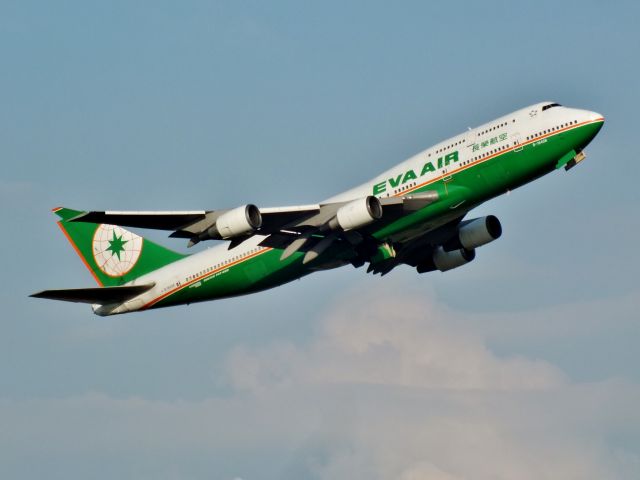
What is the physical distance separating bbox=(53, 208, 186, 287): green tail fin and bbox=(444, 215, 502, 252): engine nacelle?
15438mm

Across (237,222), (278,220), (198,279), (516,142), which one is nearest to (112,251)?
(198,279)

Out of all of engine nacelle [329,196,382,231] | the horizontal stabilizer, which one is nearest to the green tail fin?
the horizontal stabilizer

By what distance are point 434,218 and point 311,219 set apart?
5.89m

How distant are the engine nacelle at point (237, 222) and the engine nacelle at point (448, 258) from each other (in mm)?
13269

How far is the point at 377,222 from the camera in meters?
53.8

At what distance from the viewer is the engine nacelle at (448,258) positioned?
6106 centimetres

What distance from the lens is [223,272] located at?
5938 centimetres


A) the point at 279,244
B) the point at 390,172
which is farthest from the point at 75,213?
the point at 390,172

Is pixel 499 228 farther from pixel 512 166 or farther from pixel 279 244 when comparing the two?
pixel 279 244

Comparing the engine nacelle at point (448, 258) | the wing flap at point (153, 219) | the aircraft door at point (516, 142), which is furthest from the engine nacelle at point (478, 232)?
the wing flap at point (153, 219)

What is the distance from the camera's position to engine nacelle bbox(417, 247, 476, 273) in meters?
61.1

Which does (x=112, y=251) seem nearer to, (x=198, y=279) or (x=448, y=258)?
(x=198, y=279)

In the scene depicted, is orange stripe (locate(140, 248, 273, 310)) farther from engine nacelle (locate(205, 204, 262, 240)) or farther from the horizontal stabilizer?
engine nacelle (locate(205, 204, 262, 240))

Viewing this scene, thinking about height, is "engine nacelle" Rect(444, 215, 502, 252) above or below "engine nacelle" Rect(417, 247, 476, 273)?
above
